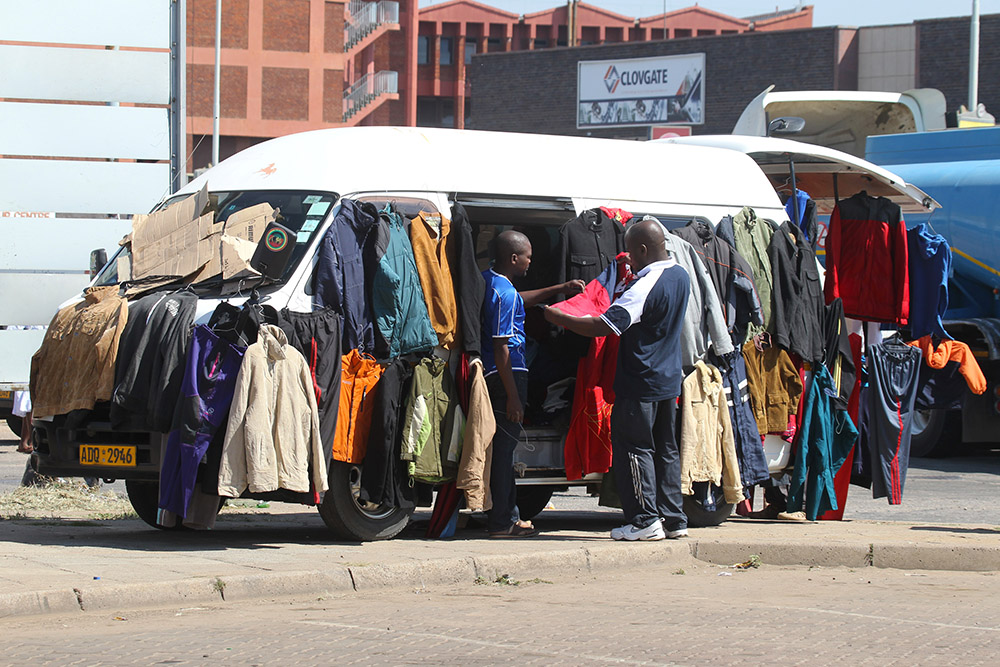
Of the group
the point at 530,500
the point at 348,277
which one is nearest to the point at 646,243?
the point at 348,277

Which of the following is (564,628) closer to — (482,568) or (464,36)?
(482,568)

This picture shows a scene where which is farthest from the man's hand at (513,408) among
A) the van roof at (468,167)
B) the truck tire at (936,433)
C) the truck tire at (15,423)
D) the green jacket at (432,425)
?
the truck tire at (15,423)

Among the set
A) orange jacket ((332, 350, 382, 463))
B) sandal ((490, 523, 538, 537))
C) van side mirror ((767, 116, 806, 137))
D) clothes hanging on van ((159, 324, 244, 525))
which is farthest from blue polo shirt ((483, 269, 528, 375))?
van side mirror ((767, 116, 806, 137))

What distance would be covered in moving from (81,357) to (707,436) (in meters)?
3.98

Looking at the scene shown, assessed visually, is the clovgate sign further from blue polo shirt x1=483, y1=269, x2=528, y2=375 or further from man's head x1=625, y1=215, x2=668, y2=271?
blue polo shirt x1=483, y1=269, x2=528, y2=375

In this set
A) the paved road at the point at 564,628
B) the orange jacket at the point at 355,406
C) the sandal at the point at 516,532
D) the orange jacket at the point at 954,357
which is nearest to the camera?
the paved road at the point at 564,628

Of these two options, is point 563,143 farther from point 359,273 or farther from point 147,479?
point 147,479

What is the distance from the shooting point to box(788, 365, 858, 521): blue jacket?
1020 cm

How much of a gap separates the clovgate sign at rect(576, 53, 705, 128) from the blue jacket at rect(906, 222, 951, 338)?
42.4 m

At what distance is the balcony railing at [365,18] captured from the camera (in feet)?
216

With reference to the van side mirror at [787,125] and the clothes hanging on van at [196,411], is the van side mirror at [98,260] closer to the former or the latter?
the clothes hanging on van at [196,411]

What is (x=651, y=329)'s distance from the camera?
28.4ft

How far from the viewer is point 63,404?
8.20 meters

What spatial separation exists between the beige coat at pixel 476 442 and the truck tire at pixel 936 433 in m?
8.49
